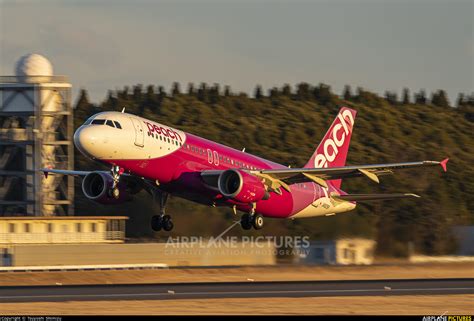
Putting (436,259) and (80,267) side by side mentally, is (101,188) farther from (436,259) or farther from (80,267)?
(436,259)

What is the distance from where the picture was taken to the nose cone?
1708 inches

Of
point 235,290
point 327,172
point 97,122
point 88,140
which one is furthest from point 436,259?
point 88,140

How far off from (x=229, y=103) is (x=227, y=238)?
9908 cm

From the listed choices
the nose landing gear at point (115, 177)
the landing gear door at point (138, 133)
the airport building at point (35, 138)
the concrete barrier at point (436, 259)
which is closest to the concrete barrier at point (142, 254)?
the concrete barrier at point (436, 259)

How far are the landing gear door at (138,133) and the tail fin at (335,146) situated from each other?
17.0 m

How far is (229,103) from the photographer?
16462cm

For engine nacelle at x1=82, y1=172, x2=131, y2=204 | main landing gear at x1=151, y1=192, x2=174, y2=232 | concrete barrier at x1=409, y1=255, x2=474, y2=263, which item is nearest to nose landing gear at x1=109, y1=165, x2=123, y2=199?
engine nacelle at x1=82, y1=172, x2=131, y2=204

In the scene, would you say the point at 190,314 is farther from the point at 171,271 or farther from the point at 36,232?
the point at 36,232

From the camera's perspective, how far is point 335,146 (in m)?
62.9

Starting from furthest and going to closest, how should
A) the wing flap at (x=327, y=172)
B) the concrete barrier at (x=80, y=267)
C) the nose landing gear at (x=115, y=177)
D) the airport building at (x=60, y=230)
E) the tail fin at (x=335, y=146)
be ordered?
1. the airport building at (x=60, y=230)
2. the concrete barrier at (x=80, y=267)
3. the tail fin at (x=335, y=146)
4. the wing flap at (x=327, y=172)
5. the nose landing gear at (x=115, y=177)

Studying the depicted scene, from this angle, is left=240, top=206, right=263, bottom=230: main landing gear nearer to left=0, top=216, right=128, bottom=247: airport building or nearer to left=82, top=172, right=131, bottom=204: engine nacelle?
left=82, top=172, right=131, bottom=204: engine nacelle

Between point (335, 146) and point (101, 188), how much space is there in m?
18.7

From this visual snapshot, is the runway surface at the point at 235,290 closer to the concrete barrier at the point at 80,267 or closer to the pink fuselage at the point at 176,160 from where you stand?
the pink fuselage at the point at 176,160

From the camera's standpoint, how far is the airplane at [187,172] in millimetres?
44625
